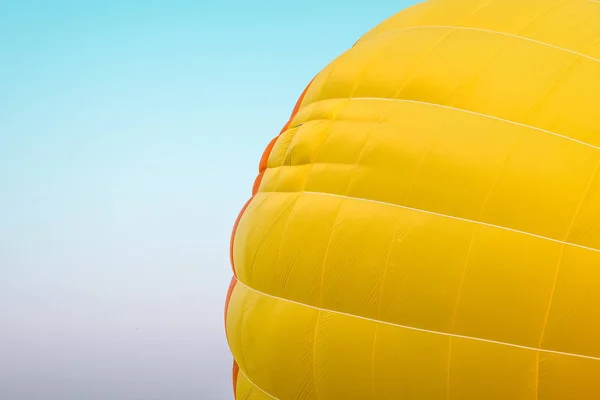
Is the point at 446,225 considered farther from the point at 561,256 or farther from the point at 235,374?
the point at 235,374

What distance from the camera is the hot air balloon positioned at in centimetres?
639

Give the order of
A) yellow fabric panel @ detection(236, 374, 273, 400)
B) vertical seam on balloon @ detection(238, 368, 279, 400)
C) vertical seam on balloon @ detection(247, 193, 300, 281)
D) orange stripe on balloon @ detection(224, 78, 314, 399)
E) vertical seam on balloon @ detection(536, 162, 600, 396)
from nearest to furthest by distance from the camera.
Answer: vertical seam on balloon @ detection(536, 162, 600, 396), vertical seam on balloon @ detection(247, 193, 300, 281), vertical seam on balloon @ detection(238, 368, 279, 400), yellow fabric panel @ detection(236, 374, 273, 400), orange stripe on balloon @ detection(224, 78, 314, 399)

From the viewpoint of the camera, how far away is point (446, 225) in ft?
21.9

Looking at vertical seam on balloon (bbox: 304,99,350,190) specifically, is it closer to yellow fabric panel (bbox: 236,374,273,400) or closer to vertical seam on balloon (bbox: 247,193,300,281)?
vertical seam on balloon (bbox: 247,193,300,281)

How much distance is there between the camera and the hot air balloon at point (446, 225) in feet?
21.0

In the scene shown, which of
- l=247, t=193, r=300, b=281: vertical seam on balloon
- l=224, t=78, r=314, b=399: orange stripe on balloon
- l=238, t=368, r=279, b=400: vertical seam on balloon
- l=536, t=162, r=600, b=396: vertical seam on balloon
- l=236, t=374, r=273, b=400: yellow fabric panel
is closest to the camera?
l=536, t=162, r=600, b=396: vertical seam on balloon

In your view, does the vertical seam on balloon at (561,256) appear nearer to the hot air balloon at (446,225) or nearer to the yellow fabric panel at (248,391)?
the hot air balloon at (446,225)

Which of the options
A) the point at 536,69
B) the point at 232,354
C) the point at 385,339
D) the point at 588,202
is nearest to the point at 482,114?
the point at 536,69

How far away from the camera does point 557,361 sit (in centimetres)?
636

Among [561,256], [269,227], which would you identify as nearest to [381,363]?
[561,256]

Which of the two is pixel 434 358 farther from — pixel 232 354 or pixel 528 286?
pixel 232 354

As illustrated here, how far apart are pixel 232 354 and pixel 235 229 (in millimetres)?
1117

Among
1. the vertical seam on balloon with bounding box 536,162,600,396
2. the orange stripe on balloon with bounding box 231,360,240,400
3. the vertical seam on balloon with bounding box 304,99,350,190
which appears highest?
the vertical seam on balloon with bounding box 304,99,350,190

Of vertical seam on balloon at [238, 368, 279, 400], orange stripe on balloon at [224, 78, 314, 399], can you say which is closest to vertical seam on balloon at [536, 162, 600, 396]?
vertical seam on balloon at [238, 368, 279, 400]
